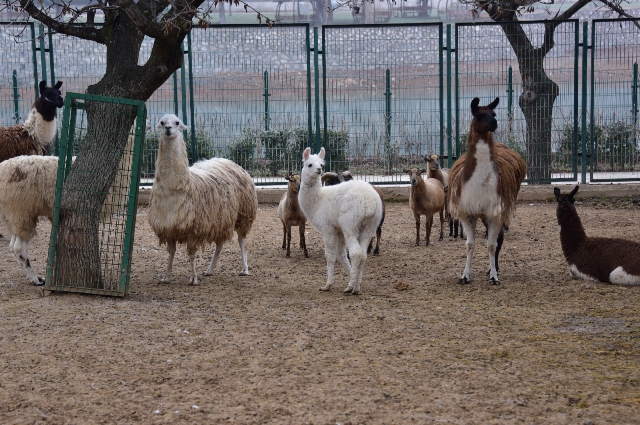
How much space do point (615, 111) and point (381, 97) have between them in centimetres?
420

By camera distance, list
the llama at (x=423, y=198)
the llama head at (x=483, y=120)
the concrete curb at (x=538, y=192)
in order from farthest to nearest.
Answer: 1. the concrete curb at (x=538, y=192)
2. the llama at (x=423, y=198)
3. the llama head at (x=483, y=120)

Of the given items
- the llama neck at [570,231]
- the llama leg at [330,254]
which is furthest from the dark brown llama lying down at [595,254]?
the llama leg at [330,254]

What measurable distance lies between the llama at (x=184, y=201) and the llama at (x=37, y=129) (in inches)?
146

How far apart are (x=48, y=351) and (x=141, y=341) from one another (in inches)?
25.5

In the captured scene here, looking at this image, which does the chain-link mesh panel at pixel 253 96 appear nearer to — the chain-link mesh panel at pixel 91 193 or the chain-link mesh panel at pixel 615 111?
the chain-link mesh panel at pixel 615 111

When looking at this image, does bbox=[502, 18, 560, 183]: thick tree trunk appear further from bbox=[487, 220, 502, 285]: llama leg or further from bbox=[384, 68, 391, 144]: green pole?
bbox=[487, 220, 502, 285]: llama leg

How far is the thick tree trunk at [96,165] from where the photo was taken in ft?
24.1

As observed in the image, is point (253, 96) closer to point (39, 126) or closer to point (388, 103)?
point (388, 103)

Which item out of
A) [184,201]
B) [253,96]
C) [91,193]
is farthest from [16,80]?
[91,193]

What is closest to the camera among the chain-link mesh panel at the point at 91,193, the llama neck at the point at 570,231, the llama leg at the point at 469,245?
the chain-link mesh panel at the point at 91,193

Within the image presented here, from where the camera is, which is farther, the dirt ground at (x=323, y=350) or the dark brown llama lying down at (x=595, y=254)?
the dark brown llama lying down at (x=595, y=254)

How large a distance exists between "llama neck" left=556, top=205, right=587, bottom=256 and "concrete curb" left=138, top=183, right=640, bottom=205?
527 cm

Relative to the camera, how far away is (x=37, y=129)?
37.0ft

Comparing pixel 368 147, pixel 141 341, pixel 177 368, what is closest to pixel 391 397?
pixel 177 368
